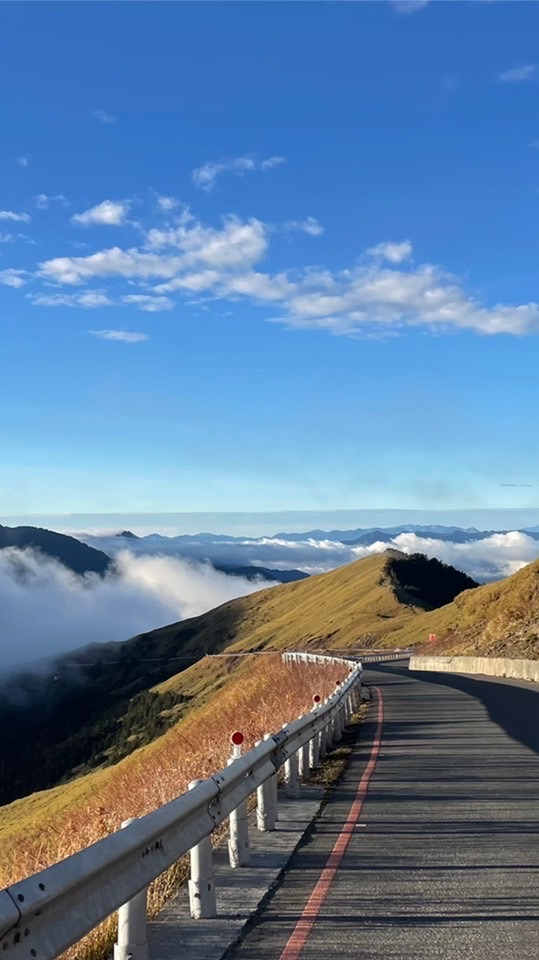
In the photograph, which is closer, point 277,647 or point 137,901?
point 137,901

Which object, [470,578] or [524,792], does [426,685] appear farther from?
[470,578]

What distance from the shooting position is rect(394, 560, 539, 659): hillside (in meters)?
52.5

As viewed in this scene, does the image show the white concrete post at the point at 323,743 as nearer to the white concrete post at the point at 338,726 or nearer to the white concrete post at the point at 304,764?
the white concrete post at the point at 338,726

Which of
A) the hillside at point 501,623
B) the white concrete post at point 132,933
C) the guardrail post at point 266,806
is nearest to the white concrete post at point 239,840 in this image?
the guardrail post at point 266,806

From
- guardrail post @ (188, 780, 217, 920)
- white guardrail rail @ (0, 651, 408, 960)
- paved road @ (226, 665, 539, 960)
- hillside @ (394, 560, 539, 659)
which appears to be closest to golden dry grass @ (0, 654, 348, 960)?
guardrail post @ (188, 780, 217, 920)

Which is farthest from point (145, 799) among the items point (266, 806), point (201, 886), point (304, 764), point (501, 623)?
point (501, 623)

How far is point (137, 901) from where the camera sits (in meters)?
5.32

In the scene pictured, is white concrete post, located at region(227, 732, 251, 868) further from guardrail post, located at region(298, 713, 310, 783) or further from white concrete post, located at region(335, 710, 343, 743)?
white concrete post, located at region(335, 710, 343, 743)

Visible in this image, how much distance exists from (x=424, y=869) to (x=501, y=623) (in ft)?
188

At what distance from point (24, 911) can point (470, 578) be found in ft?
620

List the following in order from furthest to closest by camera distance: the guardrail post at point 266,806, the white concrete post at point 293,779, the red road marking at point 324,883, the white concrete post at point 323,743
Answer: the white concrete post at point 323,743, the white concrete post at point 293,779, the guardrail post at point 266,806, the red road marking at point 324,883

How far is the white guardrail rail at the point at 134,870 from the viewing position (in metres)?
4.00

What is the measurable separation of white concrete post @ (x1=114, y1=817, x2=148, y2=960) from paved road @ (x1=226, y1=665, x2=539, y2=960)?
695 mm

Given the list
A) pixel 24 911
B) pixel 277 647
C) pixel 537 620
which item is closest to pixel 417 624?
pixel 277 647
